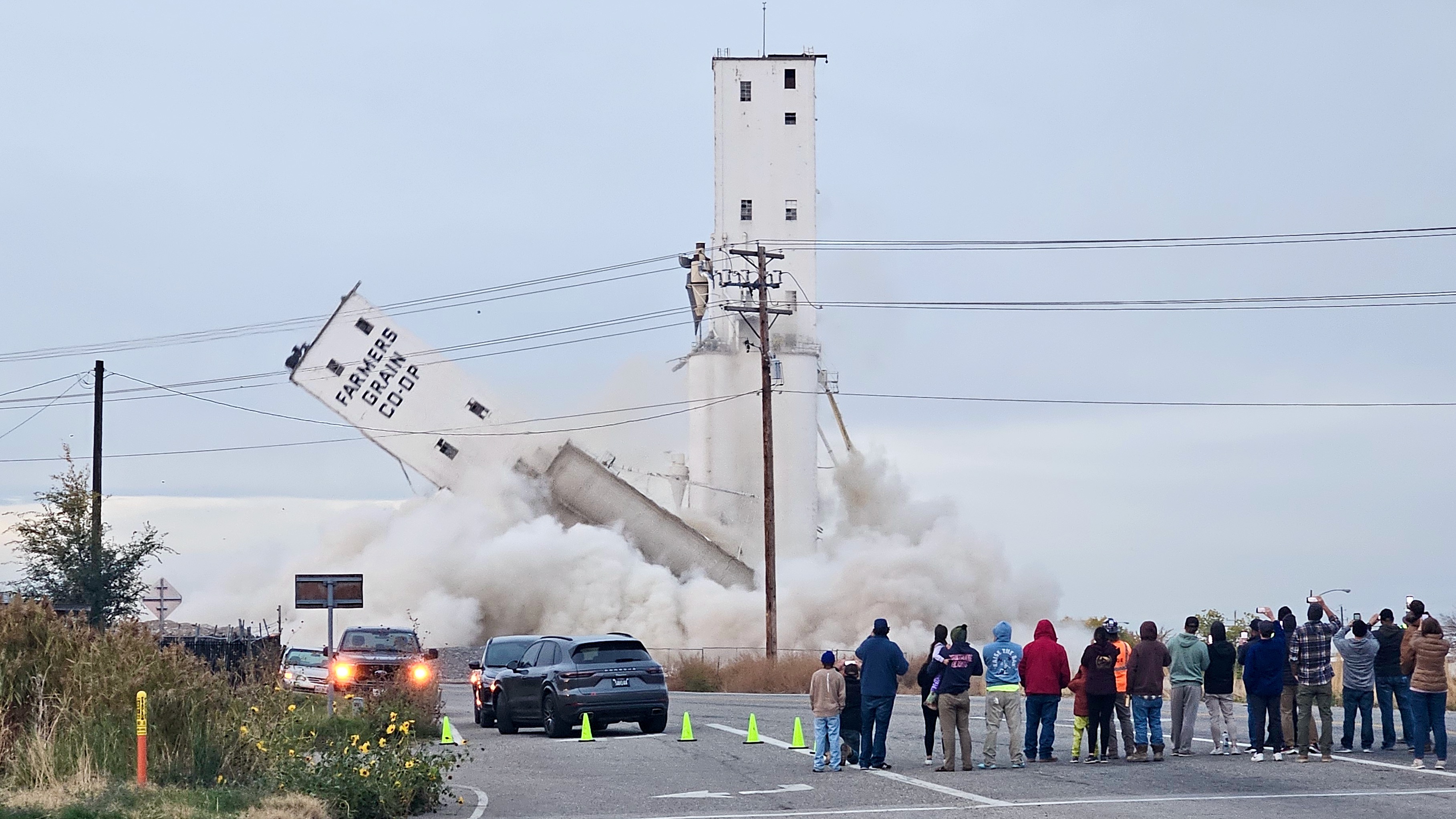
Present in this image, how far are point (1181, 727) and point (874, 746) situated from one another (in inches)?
144

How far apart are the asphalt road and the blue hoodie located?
3.07 ft

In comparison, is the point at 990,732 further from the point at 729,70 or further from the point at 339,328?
the point at 729,70

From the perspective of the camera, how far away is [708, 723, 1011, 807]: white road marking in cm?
1327

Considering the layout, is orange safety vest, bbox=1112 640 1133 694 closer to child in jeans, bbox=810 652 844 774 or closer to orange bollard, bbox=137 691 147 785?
child in jeans, bbox=810 652 844 774

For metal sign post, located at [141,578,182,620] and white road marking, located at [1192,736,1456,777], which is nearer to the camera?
white road marking, located at [1192,736,1456,777]

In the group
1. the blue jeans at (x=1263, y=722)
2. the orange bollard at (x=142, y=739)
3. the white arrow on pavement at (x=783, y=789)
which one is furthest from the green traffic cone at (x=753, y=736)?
the orange bollard at (x=142, y=739)

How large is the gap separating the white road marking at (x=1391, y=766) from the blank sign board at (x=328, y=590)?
38.5 ft

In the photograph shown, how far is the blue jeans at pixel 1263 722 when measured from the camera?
16.6m

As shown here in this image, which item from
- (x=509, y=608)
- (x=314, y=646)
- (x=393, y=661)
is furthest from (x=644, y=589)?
(x=393, y=661)

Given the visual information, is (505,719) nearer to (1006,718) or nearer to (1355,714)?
(1006,718)

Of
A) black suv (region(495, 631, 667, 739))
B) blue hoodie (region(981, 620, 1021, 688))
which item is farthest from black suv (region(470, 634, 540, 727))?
blue hoodie (region(981, 620, 1021, 688))

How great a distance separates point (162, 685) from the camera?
1454 cm

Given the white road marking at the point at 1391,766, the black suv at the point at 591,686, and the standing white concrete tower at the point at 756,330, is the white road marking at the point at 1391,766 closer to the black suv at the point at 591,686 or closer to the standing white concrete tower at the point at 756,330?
the black suv at the point at 591,686

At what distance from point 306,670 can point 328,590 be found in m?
8.29
